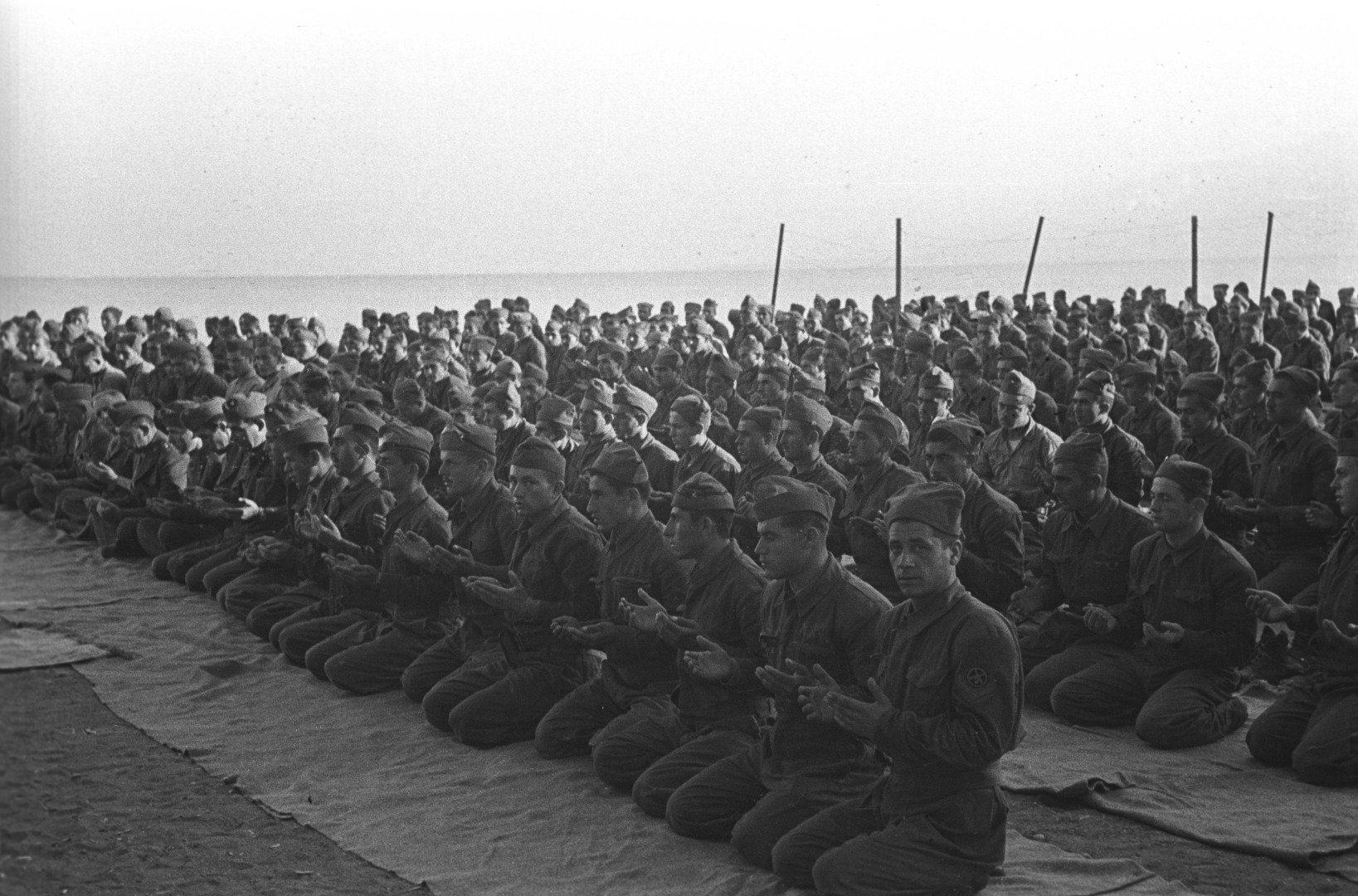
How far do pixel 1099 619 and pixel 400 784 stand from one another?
3315 mm

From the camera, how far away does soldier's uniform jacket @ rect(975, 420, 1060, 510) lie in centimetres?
906

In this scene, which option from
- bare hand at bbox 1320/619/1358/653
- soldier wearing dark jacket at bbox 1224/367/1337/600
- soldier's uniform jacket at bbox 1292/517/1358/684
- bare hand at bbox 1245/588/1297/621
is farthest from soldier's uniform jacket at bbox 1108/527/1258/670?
soldier wearing dark jacket at bbox 1224/367/1337/600

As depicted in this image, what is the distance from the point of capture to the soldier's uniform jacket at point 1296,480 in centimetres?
842

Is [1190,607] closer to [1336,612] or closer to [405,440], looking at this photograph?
[1336,612]

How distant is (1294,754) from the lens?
5797 millimetres

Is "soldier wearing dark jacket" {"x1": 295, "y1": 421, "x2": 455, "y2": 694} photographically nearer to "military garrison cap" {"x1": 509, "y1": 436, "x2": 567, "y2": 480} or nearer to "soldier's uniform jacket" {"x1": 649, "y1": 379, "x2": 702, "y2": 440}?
"military garrison cap" {"x1": 509, "y1": 436, "x2": 567, "y2": 480}

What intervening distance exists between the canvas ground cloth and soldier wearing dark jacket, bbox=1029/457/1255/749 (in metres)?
0.51

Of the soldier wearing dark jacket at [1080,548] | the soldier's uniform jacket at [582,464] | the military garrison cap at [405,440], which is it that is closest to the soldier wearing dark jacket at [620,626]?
the military garrison cap at [405,440]

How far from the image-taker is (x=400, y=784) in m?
6.01

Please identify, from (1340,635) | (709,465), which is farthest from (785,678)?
(709,465)

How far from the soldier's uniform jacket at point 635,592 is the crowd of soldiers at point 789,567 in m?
0.01

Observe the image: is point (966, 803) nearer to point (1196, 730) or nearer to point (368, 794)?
point (1196, 730)

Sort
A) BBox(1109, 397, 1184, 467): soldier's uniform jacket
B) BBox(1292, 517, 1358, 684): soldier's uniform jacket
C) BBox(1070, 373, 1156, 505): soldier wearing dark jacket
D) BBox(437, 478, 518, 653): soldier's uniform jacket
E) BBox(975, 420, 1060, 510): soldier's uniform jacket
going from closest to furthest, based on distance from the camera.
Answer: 1. BBox(1292, 517, 1358, 684): soldier's uniform jacket
2. BBox(437, 478, 518, 653): soldier's uniform jacket
3. BBox(1070, 373, 1156, 505): soldier wearing dark jacket
4. BBox(975, 420, 1060, 510): soldier's uniform jacket
5. BBox(1109, 397, 1184, 467): soldier's uniform jacket

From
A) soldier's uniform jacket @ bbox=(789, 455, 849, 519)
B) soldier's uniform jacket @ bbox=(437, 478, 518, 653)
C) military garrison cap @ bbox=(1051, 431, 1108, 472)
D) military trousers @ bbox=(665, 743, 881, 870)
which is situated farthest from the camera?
soldier's uniform jacket @ bbox=(789, 455, 849, 519)
